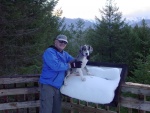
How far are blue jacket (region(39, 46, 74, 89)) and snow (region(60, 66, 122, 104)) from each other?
200mm

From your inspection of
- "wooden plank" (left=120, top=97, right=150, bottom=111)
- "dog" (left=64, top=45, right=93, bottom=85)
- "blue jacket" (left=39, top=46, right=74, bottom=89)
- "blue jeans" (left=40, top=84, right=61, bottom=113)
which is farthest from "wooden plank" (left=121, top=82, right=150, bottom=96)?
"blue jeans" (left=40, top=84, right=61, bottom=113)

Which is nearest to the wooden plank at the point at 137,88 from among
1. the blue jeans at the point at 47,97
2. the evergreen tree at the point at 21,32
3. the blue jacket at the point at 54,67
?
the blue jacket at the point at 54,67

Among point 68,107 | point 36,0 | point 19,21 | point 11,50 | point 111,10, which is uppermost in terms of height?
point 111,10

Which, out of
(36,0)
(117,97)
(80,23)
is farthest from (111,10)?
(117,97)

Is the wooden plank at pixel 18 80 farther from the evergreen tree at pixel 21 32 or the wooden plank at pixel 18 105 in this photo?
the evergreen tree at pixel 21 32

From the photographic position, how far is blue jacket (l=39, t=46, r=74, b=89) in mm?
4359

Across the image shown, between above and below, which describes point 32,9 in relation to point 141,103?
above

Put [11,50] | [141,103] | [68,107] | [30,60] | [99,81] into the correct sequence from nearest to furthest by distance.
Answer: [141,103]
[99,81]
[68,107]
[11,50]
[30,60]

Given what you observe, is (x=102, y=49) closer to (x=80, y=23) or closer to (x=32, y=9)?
(x=32, y=9)

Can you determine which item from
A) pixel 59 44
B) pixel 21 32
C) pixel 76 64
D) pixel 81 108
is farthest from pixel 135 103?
pixel 21 32

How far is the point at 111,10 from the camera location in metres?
25.9

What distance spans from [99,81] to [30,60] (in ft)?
20.1

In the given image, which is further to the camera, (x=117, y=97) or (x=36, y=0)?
(x=36, y=0)

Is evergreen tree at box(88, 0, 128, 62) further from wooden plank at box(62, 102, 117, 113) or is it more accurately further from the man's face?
the man's face
